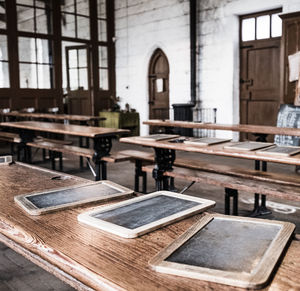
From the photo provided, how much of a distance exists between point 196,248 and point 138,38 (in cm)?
915

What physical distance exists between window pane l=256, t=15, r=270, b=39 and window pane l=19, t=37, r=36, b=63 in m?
4.85

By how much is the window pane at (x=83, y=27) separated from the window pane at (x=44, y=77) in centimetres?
128

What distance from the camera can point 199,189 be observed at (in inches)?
171

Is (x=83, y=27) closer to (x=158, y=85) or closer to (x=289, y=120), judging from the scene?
(x=158, y=85)

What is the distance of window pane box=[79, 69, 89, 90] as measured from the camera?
974 cm

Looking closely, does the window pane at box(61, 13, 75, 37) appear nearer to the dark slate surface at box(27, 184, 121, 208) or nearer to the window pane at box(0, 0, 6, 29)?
the window pane at box(0, 0, 6, 29)

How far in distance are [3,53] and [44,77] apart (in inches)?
41.5

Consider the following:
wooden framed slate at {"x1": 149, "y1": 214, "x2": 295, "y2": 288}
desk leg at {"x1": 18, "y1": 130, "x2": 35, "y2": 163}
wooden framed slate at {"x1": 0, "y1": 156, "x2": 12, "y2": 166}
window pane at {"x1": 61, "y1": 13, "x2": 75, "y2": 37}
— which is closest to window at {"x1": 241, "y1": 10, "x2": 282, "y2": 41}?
window pane at {"x1": 61, "y1": 13, "x2": 75, "y2": 37}

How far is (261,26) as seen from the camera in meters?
7.35

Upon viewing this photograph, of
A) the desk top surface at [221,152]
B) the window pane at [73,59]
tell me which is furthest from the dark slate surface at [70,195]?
the window pane at [73,59]

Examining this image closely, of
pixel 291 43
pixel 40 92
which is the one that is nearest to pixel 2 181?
pixel 291 43

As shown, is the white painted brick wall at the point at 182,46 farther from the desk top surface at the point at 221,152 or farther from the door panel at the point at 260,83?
the desk top surface at the point at 221,152

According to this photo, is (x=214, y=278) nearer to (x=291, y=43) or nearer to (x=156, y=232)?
(x=156, y=232)

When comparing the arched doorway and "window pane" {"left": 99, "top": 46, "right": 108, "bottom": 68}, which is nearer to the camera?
the arched doorway
